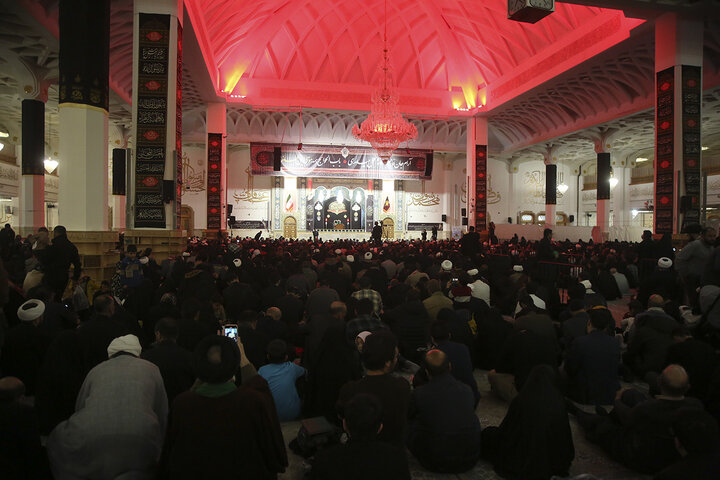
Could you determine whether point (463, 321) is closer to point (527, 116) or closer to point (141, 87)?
point (141, 87)

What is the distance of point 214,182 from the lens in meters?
14.6

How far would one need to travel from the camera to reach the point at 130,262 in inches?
208

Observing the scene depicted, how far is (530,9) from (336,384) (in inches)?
205

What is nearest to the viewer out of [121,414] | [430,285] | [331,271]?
[121,414]

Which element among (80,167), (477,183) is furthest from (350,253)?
(477,183)

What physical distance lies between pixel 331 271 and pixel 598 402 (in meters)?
3.58

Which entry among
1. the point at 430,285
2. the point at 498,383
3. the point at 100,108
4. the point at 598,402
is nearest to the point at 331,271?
the point at 430,285

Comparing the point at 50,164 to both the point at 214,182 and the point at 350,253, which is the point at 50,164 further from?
the point at 350,253

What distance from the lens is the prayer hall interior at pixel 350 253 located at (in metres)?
1.93

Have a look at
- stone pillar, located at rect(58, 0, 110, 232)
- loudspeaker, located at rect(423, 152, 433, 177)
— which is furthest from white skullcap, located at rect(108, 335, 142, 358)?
loudspeaker, located at rect(423, 152, 433, 177)

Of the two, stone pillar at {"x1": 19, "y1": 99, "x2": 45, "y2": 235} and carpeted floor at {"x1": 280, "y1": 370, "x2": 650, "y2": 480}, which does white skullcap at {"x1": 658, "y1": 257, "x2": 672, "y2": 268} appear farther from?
stone pillar at {"x1": 19, "y1": 99, "x2": 45, "y2": 235}

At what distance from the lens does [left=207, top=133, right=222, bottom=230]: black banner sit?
47.4 ft

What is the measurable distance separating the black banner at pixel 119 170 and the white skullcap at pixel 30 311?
12.5 meters

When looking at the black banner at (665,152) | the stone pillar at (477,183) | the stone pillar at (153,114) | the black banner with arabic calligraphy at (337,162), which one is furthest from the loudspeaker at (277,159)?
the black banner at (665,152)
